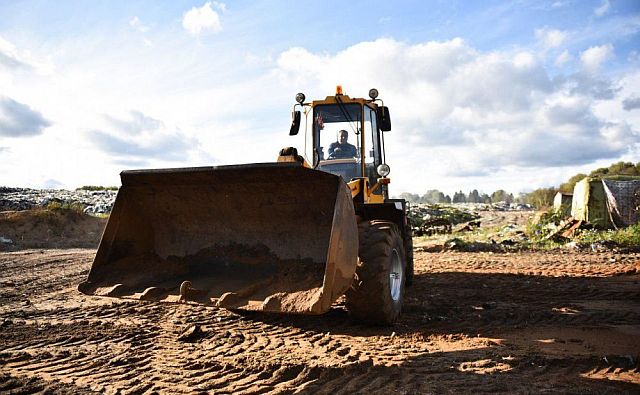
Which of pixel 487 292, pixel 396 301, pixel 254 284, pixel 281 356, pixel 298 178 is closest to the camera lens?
pixel 281 356

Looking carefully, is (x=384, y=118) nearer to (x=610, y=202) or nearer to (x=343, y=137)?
(x=343, y=137)

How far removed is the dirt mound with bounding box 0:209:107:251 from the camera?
1705 cm

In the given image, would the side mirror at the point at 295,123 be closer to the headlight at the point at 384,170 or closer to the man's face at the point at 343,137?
the man's face at the point at 343,137

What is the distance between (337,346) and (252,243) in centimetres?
154

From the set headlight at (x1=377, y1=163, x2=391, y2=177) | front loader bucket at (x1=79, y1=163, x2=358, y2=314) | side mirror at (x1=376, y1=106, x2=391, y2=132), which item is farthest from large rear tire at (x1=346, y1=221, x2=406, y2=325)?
side mirror at (x1=376, y1=106, x2=391, y2=132)

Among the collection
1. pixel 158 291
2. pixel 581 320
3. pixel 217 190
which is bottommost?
pixel 581 320

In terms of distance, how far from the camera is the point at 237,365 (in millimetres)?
3889

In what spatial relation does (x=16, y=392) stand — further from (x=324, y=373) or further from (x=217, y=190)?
(x=217, y=190)

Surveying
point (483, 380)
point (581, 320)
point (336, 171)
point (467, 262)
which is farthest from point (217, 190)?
point (467, 262)

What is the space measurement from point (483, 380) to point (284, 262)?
7.46ft

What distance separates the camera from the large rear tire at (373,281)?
15.4 feet

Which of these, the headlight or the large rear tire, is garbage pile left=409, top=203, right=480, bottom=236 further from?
the large rear tire

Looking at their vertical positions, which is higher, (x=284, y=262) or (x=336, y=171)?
(x=336, y=171)

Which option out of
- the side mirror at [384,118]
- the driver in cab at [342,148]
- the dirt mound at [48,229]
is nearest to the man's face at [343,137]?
the driver in cab at [342,148]
